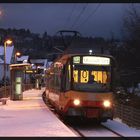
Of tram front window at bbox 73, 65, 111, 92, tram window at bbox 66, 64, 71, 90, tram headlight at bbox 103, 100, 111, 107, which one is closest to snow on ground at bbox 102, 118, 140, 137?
tram headlight at bbox 103, 100, 111, 107

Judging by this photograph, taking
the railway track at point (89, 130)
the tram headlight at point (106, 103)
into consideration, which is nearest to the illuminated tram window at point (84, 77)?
the tram headlight at point (106, 103)

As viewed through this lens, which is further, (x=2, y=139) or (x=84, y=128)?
(x=84, y=128)

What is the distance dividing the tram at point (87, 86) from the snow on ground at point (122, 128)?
72cm

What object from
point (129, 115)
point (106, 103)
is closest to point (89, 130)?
point (106, 103)

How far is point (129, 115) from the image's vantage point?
2392cm

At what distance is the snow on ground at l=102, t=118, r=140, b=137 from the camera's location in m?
20.2

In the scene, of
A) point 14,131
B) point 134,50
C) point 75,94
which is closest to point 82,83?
point 75,94

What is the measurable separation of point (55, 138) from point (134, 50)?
4192 cm

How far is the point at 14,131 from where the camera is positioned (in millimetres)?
17984

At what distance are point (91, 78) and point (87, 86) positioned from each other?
45cm

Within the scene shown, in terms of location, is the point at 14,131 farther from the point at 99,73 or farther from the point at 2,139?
the point at 99,73

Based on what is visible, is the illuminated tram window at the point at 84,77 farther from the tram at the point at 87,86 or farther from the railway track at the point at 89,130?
the railway track at the point at 89,130

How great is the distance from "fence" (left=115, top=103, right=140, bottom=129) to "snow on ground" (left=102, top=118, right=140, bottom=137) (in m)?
0.27

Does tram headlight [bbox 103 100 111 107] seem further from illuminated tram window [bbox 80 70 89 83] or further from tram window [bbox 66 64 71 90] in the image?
tram window [bbox 66 64 71 90]
